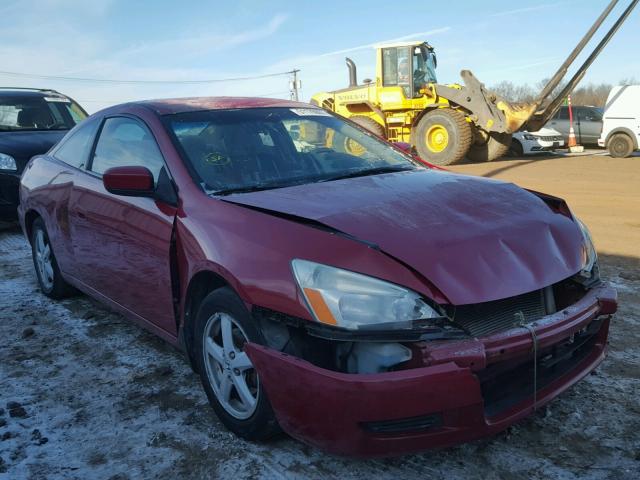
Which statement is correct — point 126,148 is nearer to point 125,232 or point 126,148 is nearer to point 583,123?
point 125,232

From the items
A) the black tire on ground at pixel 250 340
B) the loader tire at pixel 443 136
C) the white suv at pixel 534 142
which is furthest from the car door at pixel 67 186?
the white suv at pixel 534 142

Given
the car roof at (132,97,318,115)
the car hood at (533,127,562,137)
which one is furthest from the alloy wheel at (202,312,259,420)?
the car hood at (533,127,562,137)

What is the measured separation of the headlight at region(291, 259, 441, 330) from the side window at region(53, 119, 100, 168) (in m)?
2.55

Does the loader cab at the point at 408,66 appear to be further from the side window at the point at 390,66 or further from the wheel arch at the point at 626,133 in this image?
the wheel arch at the point at 626,133

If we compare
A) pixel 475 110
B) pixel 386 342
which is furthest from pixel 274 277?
pixel 475 110

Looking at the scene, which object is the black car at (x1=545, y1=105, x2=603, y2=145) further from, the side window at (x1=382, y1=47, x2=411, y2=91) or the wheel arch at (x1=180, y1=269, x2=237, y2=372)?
the wheel arch at (x1=180, y1=269, x2=237, y2=372)

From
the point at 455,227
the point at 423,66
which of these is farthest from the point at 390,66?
the point at 455,227

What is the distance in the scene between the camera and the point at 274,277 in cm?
219

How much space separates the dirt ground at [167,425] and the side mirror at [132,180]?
1049 mm

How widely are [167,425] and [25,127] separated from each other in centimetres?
653

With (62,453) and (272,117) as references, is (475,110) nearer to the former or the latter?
(272,117)

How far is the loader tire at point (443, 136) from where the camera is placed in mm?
14906

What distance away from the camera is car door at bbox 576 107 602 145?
19.6 m

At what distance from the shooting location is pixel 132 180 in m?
2.92
